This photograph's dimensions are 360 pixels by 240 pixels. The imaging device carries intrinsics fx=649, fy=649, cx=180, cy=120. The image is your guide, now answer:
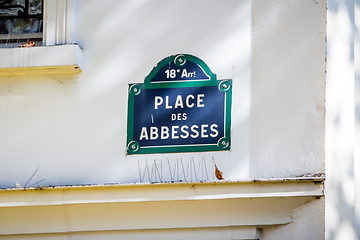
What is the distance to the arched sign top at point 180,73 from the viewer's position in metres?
5.23

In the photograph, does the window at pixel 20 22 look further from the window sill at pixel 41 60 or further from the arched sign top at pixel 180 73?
the arched sign top at pixel 180 73

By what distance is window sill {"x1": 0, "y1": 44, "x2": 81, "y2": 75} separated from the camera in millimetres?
5359

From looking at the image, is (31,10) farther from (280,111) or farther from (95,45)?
(280,111)

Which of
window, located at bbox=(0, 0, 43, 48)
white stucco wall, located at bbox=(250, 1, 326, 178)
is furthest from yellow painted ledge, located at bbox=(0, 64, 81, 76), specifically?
white stucco wall, located at bbox=(250, 1, 326, 178)

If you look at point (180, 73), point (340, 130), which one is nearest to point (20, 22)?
point (180, 73)

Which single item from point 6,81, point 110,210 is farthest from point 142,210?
point 6,81

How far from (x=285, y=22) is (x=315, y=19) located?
239 mm

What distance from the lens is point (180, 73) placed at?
527cm

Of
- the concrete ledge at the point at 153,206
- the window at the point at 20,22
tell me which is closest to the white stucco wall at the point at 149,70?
the concrete ledge at the point at 153,206

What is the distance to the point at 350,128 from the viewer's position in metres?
5.00

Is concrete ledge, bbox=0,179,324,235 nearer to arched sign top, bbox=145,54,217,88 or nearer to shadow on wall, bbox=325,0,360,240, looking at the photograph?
shadow on wall, bbox=325,0,360,240

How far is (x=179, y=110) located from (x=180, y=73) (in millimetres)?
316

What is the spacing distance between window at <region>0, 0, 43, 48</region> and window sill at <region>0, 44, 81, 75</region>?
1.11ft

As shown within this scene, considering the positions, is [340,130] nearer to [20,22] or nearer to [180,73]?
[180,73]
